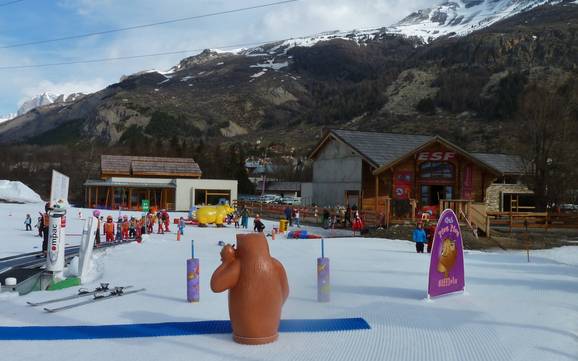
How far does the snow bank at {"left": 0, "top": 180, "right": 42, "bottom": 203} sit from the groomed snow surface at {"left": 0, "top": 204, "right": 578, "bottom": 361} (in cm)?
4522

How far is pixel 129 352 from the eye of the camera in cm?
674

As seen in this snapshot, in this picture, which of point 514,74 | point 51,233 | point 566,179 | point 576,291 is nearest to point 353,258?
point 576,291

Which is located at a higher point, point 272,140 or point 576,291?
point 272,140

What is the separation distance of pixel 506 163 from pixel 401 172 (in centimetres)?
1426

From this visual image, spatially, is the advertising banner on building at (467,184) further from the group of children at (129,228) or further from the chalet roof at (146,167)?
the chalet roof at (146,167)

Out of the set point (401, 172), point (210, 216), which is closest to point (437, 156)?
point (401, 172)

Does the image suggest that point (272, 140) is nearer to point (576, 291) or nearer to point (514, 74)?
point (514, 74)

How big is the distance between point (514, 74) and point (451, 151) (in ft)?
404

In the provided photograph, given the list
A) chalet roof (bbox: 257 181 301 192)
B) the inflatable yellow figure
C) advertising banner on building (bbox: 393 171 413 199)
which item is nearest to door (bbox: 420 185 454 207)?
advertising banner on building (bbox: 393 171 413 199)

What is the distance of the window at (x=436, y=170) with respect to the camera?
3334 centimetres

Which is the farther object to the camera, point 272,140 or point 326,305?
point 272,140

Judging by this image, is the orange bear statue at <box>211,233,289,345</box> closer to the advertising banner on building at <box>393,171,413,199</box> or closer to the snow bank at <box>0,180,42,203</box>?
the advertising banner on building at <box>393,171,413,199</box>

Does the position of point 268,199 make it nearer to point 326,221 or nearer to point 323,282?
point 326,221

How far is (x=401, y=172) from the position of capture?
1288 inches
